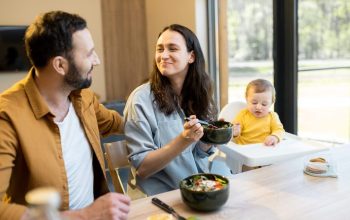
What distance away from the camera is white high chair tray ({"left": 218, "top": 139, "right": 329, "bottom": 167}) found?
1638 millimetres

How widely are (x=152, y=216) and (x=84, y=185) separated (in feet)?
1.45

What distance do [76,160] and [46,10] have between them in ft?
10.7

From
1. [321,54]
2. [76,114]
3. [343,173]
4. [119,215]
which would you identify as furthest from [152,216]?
[321,54]

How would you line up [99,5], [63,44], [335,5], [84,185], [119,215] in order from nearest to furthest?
[119,215]
[63,44]
[84,185]
[335,5]
[99,5]

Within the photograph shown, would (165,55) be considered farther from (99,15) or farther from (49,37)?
(99,15)

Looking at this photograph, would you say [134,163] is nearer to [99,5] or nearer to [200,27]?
[200,27]

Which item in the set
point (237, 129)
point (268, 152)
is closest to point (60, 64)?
point (268, 152)

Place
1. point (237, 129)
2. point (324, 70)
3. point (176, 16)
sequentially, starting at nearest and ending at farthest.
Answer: point (237, 129) < point (324, 70) < point (176, 16)

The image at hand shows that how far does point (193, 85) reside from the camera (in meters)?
1.81

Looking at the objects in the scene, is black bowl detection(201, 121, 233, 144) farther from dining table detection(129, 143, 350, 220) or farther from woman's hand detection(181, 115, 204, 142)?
dining table detection(129, 143, 350, 220)

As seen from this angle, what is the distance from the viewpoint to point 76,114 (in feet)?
4.71

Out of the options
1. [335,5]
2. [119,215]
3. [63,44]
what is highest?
[335,5]

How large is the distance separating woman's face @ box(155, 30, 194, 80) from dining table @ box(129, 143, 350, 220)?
58cm

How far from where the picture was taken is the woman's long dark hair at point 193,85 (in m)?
1.72
